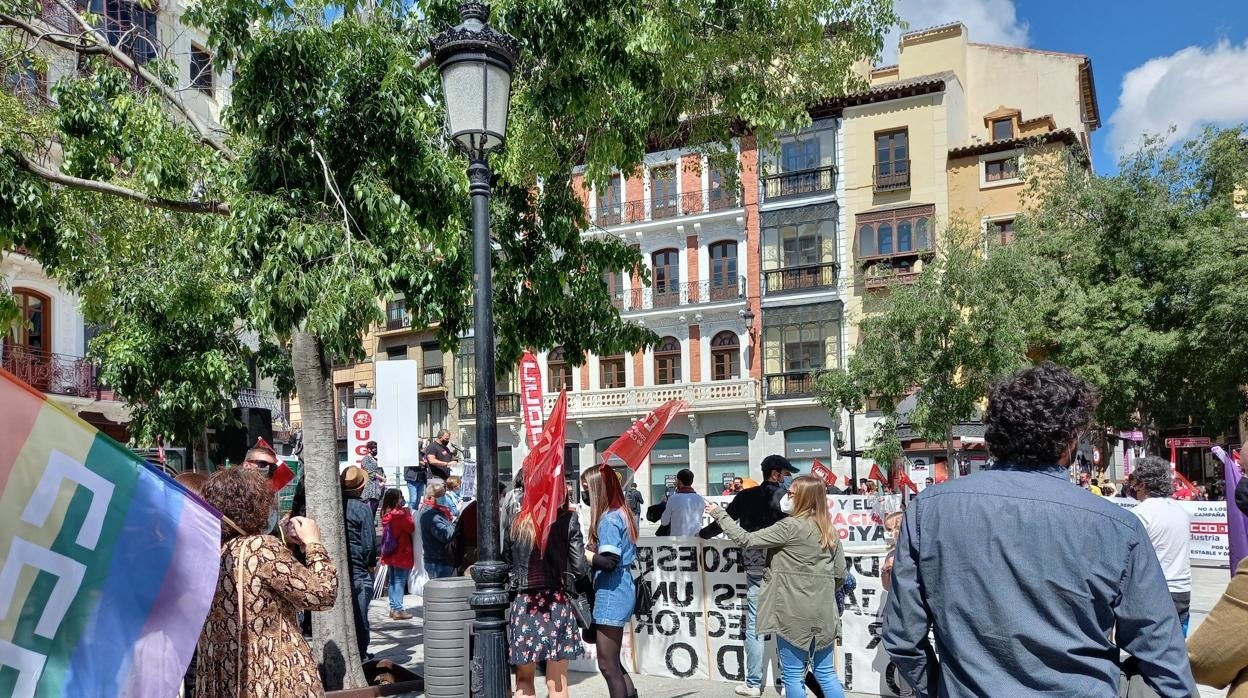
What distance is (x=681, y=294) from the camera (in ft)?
129

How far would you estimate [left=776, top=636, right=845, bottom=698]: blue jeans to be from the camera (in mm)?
6180

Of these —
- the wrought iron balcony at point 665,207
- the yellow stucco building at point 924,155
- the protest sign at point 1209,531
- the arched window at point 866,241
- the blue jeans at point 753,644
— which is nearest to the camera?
the blue jeans at point 753,644

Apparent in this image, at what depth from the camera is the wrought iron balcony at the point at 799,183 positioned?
36625 mm

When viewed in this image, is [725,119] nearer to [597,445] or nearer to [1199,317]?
[1199,317]

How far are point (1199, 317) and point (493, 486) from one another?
23923 mm

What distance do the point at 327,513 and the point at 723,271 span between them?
105 feet

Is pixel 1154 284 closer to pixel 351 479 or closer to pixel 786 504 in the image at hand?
pixel 786 504

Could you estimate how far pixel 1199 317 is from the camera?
24547mm

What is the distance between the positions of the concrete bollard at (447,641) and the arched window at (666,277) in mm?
33879

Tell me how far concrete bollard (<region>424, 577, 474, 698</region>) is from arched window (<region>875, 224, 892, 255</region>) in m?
31.5

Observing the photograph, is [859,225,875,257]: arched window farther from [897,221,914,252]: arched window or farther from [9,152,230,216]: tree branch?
[9,152,230,216]: tree branch

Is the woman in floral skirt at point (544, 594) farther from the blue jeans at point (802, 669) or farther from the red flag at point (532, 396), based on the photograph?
the red flag at point (532, 396)

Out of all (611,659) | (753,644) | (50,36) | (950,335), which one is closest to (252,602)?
(611,659)

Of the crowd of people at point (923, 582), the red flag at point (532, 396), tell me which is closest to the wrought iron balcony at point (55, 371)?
the red flag at point (532, 396)
